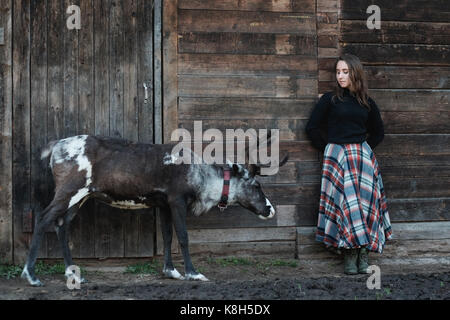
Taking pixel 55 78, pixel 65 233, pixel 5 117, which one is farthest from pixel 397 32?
pixel 5 117

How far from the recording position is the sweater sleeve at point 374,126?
18.5ft

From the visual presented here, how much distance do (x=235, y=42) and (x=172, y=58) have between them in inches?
27.4

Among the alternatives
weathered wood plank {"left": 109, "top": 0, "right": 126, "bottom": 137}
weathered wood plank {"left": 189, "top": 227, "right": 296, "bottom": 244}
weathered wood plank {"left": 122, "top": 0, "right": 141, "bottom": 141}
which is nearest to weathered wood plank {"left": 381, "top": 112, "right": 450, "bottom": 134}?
weathered wood plank {"left": 189, "top": 227, "right": 296, "bottom": 244}

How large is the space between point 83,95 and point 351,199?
2.92m

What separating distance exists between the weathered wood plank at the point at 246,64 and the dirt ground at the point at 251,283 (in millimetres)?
1987

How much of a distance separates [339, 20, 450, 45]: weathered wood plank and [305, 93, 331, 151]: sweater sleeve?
0.79 meters

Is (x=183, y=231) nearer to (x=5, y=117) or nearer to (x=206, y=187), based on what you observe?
(x=206, y=187)

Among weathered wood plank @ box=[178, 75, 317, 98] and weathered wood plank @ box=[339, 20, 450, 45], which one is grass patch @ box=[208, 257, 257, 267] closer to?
weathered wood plank @ box=[178, 75, 317, 98]

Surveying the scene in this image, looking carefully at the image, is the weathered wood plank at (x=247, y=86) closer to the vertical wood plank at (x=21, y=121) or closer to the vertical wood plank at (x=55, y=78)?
the vertical wood plank at (x=55, y=78)

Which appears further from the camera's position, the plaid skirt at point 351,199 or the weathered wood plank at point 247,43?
the weathered wood plank at point 247,43

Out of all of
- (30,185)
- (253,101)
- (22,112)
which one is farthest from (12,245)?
(253,101)

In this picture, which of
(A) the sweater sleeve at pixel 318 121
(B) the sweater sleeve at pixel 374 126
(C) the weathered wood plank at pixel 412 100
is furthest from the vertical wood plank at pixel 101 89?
(C) the weathered wood plank at pixel 412 100

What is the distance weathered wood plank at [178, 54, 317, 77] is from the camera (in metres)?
5.62

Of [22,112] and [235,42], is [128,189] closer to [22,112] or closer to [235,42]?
[22,112]
